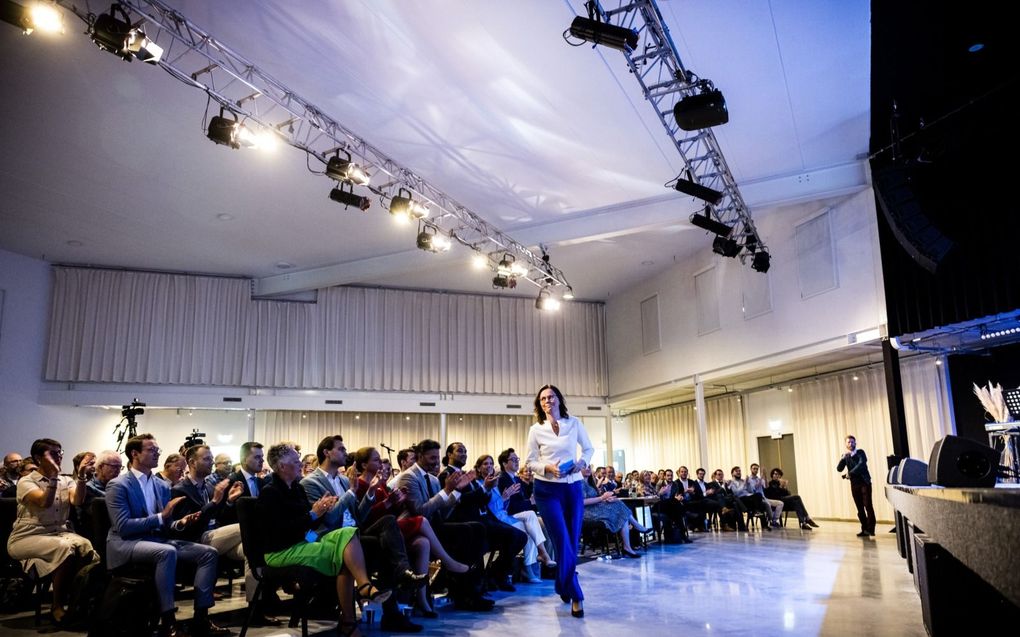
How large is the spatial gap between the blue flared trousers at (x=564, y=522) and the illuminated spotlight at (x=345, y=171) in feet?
16.0

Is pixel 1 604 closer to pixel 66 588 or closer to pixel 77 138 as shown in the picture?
pixel 66 588

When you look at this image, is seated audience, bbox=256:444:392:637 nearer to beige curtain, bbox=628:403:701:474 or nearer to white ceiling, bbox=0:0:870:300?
white ceiling, bbox=0:0:870:300

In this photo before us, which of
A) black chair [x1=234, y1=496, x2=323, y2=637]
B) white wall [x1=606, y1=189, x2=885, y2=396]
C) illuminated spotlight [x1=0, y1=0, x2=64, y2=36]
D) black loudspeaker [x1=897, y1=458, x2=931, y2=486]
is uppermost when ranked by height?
illuminated spotlight [x1=0, y1=0, x2=64, y2=36]

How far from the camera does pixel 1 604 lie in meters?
5.39

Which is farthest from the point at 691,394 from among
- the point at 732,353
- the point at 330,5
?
the point at 330,5

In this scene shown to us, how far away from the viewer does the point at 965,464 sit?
9.52 feet

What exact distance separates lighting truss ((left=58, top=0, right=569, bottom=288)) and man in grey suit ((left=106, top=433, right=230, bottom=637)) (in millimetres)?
3853

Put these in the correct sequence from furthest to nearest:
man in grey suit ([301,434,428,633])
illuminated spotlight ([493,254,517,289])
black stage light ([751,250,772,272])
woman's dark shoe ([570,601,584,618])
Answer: illuminated spotlight ([493,254,517,289]) < black stage light ([751,250,772,272]) < woman's dark shoe ([570,601,584,618]) < man in grey suit ([301,434,428,633])

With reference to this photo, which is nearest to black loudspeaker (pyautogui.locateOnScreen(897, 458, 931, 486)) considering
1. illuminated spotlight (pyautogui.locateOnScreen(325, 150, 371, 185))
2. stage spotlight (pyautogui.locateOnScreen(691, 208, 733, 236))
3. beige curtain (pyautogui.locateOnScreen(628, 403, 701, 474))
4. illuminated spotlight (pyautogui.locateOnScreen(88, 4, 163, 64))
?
stage spotlight (pyautogui.locateOnScreen(691, 208, 733, 236))

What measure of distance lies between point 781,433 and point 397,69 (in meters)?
11.0

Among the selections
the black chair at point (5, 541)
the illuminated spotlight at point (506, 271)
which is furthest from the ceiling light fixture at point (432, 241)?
the black chair at point (5, 541)

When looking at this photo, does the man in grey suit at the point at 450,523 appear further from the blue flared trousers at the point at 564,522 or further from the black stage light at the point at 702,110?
the black stage light at the point at 702,110

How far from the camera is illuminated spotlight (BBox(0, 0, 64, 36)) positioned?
5.39 metres

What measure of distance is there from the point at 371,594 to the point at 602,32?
15.2 feet
